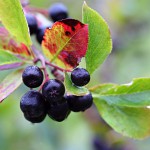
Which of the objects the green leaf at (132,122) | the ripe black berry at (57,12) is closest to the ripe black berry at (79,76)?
the green leaf at (132,122)

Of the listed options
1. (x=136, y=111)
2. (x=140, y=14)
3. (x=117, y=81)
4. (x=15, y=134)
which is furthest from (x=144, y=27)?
(x=136, y=111)

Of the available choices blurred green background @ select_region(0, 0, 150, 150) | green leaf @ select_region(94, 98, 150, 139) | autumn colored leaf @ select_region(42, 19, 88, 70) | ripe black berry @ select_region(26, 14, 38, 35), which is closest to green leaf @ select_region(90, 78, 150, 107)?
green leaf @ select_region(94, 98, 150, 139)

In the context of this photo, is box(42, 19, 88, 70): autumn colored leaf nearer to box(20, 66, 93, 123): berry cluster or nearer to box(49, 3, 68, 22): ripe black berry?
box(20, 66, 93, 123): berry cluster

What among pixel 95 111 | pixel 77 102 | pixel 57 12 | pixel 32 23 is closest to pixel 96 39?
pixel 77 102

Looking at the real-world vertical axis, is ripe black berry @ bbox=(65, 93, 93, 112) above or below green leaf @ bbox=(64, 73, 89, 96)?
below

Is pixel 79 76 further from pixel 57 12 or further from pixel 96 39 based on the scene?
pixel 57 12

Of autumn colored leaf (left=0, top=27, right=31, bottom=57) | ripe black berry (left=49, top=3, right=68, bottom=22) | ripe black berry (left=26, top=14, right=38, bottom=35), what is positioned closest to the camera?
autumn colored leaf (left=0, top=27, right=31, bottom=57)
